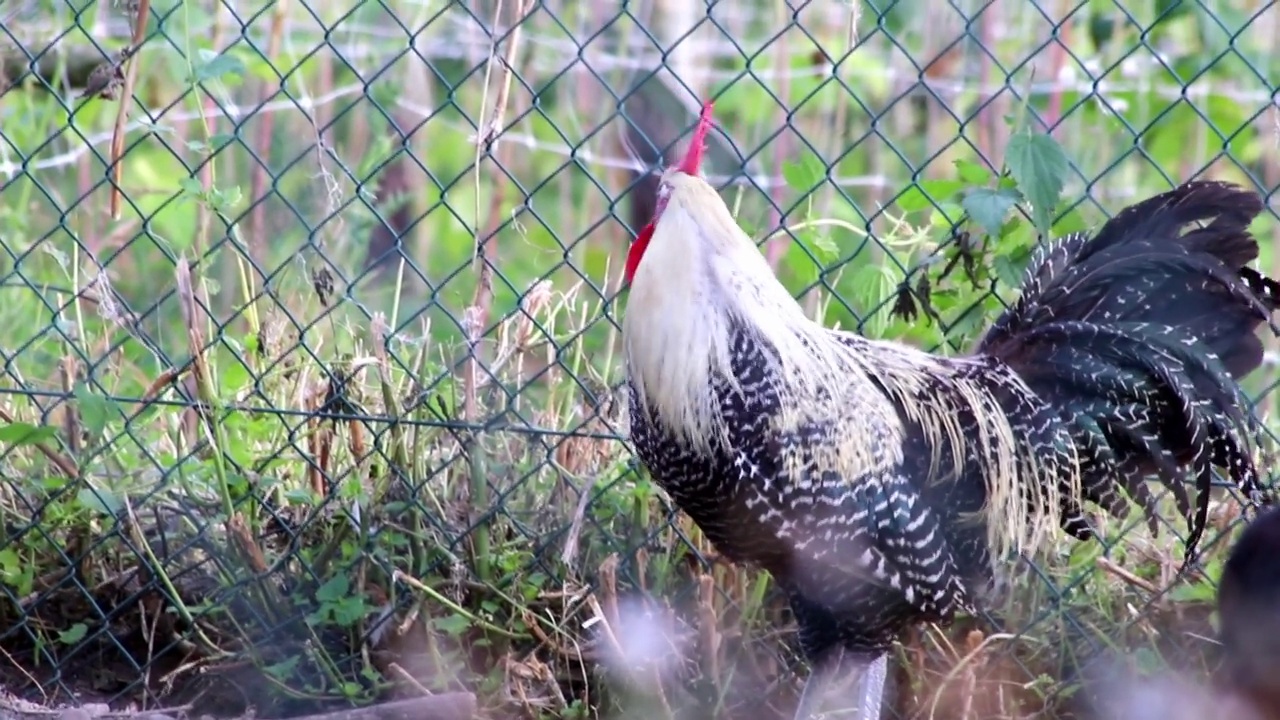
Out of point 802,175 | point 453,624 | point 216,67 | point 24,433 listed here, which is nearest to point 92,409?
point 24,433

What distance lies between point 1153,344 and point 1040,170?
1.85 ft

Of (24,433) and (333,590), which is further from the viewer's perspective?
(333,590)

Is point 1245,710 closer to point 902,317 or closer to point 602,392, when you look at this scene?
point 902,317

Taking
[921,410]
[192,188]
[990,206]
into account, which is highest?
[990,206]

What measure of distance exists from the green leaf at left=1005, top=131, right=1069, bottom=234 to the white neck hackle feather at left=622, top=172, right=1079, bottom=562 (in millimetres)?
508

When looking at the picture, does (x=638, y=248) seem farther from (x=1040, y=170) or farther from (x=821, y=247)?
(x=1040, y=170)

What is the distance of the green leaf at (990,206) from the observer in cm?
347

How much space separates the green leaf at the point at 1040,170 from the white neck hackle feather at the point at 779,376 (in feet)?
1.67

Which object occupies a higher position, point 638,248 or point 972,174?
point 972,174

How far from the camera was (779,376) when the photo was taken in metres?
3.55

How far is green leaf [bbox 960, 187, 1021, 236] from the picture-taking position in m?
3.47

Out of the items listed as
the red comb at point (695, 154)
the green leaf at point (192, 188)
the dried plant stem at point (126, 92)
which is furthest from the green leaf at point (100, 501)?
the red comb at point (695, 154)

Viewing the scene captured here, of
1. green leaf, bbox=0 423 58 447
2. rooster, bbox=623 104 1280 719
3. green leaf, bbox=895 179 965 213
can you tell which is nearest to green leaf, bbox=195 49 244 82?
green leaf, bbox=0 423 58 447

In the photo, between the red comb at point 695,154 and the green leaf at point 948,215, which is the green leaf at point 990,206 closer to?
the green leaf at point 948,215
